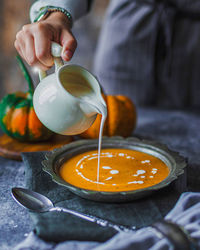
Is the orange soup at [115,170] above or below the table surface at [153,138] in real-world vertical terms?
above

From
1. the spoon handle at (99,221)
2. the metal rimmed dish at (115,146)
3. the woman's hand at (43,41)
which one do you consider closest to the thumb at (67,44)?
the woman's hand at (43,41)

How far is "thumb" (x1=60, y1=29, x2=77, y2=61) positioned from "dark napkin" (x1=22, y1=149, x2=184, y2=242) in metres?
0.43

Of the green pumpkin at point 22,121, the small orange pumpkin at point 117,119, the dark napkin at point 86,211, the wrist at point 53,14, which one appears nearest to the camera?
the dark napkin at point 86,211

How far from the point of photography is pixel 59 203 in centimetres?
105

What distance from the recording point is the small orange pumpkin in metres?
1.67

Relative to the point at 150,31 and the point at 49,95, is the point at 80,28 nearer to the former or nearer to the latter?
the point at 150,31

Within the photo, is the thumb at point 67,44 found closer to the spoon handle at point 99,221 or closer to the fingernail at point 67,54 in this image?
the fingernail at point 67,54

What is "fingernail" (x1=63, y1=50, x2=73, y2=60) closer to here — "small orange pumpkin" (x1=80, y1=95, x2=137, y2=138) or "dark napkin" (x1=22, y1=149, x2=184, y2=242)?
"dark napkin" (x1=22, y1=149, x2=184, y2=242)

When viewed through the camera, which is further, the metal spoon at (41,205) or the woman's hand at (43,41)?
the woman's hand at (43,41)

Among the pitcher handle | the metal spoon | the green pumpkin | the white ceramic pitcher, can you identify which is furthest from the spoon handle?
the green pumpkin

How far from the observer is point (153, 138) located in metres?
1.79

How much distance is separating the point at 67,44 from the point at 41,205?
1.73ft

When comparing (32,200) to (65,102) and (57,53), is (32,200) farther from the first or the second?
(57,53)

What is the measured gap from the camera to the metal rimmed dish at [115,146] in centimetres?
99
